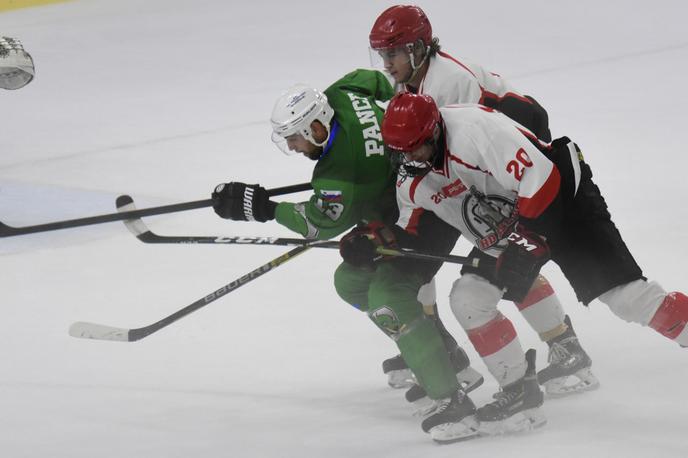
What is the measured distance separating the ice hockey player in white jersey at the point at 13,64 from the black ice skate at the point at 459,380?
1962mm

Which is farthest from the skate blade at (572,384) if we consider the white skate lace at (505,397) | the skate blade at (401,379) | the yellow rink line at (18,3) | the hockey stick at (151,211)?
the yellow rink line at (18,3)

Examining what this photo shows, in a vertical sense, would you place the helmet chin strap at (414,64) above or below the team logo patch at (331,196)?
above

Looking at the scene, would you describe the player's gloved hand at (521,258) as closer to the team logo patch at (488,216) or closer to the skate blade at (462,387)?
the team logo patch at (488,216)

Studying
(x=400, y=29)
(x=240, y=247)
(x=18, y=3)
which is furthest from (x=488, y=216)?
(x=18, y=3)

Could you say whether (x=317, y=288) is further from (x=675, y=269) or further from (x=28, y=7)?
(x=28, y=7)

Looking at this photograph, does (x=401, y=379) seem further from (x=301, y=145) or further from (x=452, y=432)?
(x=301, y=145)

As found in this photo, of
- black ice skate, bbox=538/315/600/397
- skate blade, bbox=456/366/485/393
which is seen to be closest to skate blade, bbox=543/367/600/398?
black ice skate, bbox=538/315/600/397

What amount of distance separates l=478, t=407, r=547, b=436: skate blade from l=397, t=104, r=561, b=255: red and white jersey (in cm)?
47

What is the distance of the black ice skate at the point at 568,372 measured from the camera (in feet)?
12.3

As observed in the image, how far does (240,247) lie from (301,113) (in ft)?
6.22

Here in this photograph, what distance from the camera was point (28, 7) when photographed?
10.2 metres

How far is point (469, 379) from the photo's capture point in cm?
379

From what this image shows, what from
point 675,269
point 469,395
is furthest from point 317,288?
point 675,269

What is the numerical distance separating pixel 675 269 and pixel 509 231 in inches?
59.5
